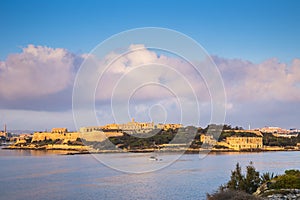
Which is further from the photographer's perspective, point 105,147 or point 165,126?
point 165,126

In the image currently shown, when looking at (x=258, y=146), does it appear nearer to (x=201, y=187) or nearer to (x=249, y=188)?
(x=201, y=187)

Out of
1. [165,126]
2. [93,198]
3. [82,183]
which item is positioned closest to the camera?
[93,198]

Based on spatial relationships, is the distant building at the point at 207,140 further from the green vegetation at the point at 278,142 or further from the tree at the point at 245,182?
the tree at the point at 245,182

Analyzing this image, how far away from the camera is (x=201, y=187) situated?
1199 centimetres

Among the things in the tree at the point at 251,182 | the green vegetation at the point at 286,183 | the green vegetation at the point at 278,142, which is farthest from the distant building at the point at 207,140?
the green vegetation at the point at 286,183

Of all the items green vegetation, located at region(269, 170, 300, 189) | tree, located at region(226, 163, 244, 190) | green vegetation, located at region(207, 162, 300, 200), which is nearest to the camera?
green vegetation, located at region(207, 162, 300, 200)

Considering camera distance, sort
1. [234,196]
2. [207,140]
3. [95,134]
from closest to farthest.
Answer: [234,196] < [95,134] < [207,140]

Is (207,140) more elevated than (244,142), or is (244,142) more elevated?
(207,140)

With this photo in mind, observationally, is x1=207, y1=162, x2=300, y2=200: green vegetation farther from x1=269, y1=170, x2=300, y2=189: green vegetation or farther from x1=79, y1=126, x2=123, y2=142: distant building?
x1=79, y1=126, x2=123, y2=142: distant building

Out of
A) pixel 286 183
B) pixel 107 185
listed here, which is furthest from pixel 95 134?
pixel 286 183

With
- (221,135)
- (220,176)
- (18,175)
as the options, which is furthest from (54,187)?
(221,135)

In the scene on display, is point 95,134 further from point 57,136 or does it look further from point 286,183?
point 286,183

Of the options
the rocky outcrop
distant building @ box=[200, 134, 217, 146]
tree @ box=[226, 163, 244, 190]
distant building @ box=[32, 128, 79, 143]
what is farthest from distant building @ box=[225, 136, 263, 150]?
the rocky outcrop

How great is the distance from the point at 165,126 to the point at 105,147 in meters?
14.2
